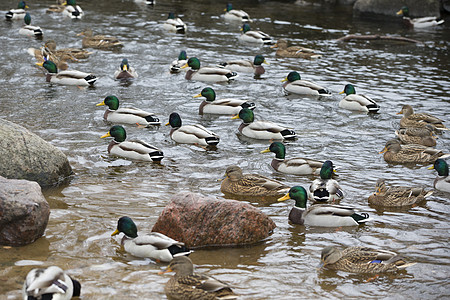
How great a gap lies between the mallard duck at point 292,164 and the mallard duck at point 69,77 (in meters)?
6.88

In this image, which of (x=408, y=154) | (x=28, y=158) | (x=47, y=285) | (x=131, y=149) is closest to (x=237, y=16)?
(x=408, y=154)

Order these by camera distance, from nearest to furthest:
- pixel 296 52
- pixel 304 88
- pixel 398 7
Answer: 1. pixel 304 88
2. pixel 296 52
3. pixel 398 7

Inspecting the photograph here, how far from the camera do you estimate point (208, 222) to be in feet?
29.3

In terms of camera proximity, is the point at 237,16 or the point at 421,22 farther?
the point at 237,16

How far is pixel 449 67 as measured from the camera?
784 inches

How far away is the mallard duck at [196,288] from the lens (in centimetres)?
723

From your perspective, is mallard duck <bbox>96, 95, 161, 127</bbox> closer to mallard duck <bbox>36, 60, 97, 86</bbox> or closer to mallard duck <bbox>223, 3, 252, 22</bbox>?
mallard duck <bbox>36, 60, 97, 86</bbox>

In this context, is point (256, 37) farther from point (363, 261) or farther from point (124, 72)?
point (363, 261)

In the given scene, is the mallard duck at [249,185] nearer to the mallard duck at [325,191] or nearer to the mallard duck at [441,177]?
the mallard duck at [325,191]

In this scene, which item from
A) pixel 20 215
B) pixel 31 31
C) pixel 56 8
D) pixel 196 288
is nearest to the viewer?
pixel 196 288

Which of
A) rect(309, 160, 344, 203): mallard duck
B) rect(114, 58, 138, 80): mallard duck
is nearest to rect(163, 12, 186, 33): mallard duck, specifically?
rect(114, 58, 138, 80): mallard duck

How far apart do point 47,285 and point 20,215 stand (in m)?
2.04

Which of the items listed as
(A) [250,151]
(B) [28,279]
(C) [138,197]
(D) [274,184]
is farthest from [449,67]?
(B) [28,279]

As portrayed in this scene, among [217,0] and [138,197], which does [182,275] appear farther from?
[217,0]
